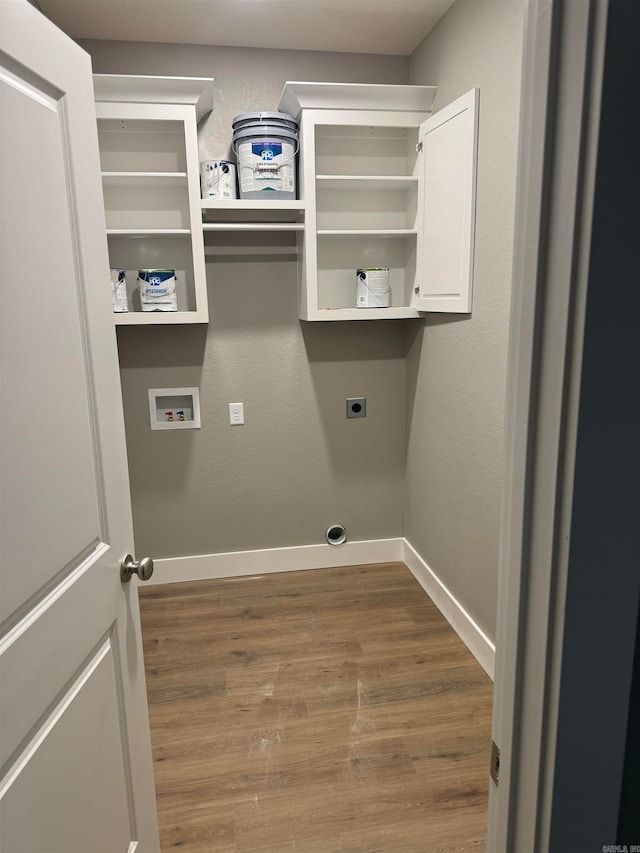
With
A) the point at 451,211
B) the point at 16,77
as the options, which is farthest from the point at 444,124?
the point at 16,77

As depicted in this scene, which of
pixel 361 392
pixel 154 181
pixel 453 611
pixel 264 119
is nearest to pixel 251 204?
pixel 264 119

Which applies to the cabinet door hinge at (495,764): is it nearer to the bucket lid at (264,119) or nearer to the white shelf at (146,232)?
the white shelf at (146,232)

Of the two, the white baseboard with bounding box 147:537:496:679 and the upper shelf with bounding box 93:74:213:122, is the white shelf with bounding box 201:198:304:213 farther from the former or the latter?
the white baseboard with bounding box 147:537:496:679

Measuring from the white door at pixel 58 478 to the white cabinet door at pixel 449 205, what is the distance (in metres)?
1.51

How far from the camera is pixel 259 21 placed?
2.40 metres

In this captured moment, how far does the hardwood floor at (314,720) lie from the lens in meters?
1.69

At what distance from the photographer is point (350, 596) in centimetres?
296

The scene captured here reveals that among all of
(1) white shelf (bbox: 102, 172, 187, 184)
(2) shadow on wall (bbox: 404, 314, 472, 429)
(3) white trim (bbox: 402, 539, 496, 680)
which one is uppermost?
(1) white shelf (bbox: 102, 172, 187, 184)

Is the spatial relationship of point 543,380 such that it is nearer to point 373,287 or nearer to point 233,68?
point 373,287

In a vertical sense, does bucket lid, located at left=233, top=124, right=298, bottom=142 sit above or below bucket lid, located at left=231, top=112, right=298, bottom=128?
below

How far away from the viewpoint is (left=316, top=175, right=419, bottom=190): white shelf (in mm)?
2598

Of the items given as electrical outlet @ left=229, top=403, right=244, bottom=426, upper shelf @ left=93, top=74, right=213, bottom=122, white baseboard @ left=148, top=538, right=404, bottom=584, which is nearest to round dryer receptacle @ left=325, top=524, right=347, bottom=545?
white baseboard @ left=148, top=538, right=404, bottom=584

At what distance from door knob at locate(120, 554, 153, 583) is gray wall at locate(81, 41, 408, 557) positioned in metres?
1.75

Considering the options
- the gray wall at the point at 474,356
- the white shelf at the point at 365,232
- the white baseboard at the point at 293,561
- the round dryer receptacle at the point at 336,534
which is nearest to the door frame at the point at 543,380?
the gray wall at the point at 474,356
